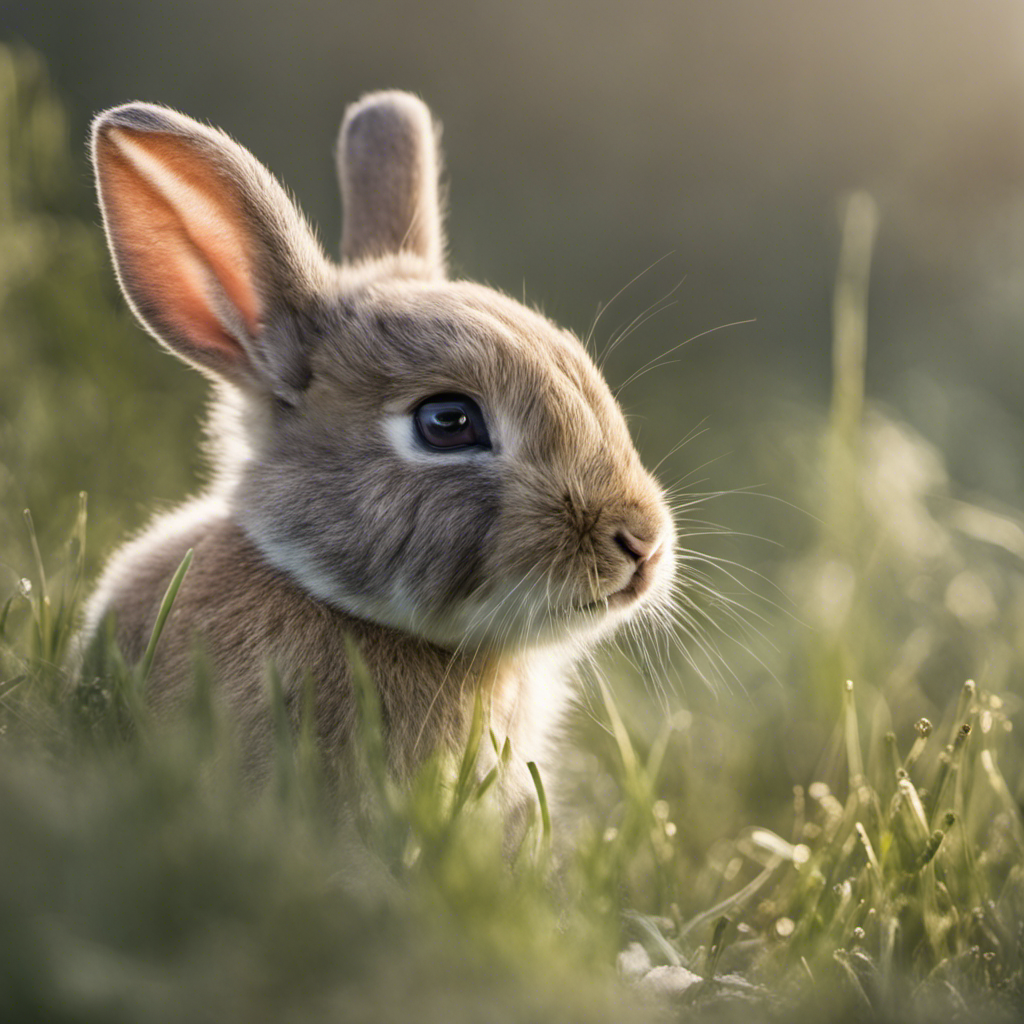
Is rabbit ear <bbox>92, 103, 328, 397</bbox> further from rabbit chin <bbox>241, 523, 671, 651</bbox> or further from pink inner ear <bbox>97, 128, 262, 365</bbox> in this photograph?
rabbit chin <bbox>241, 523, 671, 651</bbox>

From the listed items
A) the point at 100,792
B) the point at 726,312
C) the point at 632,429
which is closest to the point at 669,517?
the point at 100,792

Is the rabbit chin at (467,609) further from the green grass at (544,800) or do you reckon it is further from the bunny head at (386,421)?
the green grass at (544,800)

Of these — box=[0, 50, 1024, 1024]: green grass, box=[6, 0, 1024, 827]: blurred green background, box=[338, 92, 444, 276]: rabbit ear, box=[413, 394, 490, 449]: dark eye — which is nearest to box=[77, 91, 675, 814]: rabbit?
box=[413, 394, 490, 449]: dark eye

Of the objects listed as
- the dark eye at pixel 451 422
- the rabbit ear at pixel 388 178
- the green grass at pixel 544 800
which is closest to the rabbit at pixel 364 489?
the dark eye at pixel 451 422

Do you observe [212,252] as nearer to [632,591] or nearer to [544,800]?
[632,591]

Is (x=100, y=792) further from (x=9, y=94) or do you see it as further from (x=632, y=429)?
(x=632, y=429)
